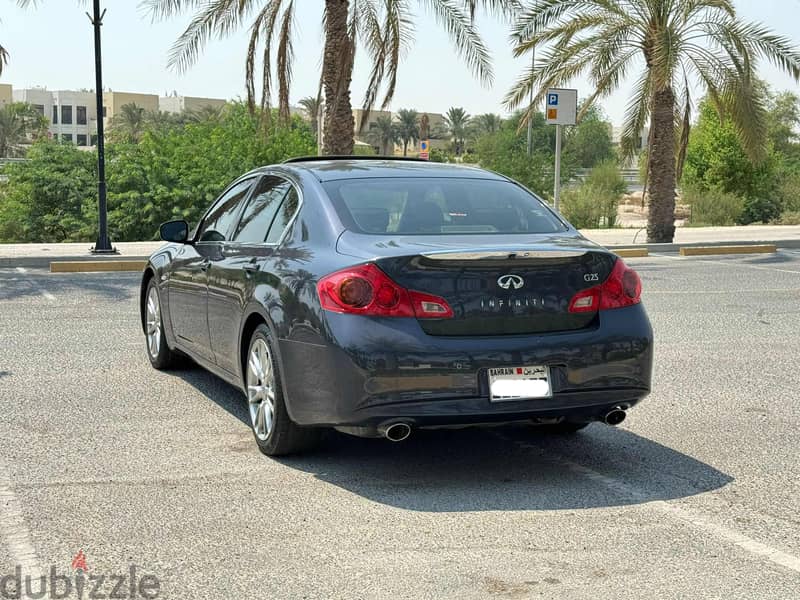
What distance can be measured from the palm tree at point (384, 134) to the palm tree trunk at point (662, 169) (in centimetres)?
9547

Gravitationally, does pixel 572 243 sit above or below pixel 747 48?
below

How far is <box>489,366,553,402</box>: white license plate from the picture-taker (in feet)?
18.5

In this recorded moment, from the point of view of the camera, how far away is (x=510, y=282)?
5.74 metres

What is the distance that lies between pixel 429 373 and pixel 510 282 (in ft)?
2.06

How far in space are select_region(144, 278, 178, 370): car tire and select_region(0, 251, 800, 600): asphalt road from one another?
0.13 metres

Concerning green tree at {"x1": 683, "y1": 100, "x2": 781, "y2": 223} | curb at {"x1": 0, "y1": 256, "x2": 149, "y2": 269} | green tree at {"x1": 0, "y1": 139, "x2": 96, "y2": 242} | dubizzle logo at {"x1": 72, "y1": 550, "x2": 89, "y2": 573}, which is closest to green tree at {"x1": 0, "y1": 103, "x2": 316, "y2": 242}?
green tree at {"x1": 0, "y1": 139, "x2": 96, "y2": 242}

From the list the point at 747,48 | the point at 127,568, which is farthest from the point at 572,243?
the point at 747,48

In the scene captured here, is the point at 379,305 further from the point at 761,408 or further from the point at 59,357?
the point at 59,357

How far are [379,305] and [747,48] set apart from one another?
19.9 meters

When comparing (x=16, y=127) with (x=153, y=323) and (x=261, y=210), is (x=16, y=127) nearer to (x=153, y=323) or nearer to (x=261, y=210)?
(x=153, y=323)

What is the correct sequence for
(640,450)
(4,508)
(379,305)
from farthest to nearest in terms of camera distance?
(640,450) < (379,305) < (4,508)

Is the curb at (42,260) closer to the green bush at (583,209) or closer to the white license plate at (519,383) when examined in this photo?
the white license plate at (519,383)

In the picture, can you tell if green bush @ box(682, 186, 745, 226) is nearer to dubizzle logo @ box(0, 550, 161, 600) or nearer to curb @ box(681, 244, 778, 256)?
curb @ box(681, 244, 778, 256)

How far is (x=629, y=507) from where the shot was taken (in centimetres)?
539
